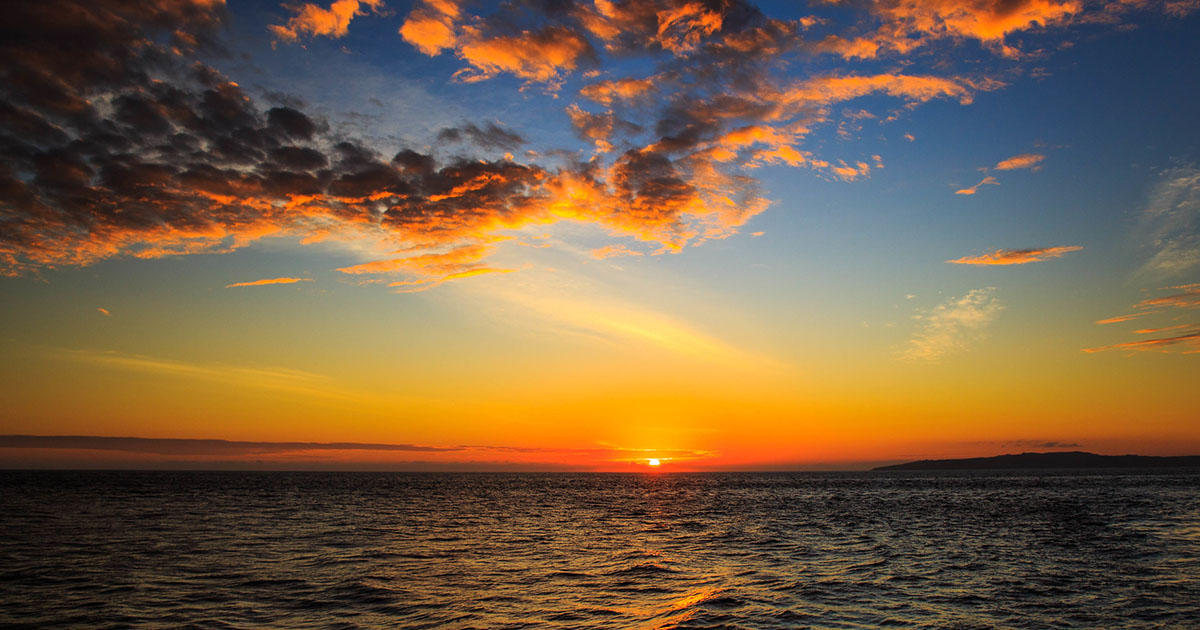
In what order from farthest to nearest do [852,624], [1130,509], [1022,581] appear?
1. [1130,509]
2. [1022,581]
3. [852,624]

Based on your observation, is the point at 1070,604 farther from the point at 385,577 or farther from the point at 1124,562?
the point at 385,577

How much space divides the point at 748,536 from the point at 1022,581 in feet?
57.1

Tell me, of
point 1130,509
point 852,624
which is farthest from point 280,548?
point 1130,509

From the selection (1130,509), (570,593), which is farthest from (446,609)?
(1130,509)

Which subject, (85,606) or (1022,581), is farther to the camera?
(1022,581)

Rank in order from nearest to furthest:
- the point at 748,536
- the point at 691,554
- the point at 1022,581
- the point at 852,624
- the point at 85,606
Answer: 1. the point at 852,624
2. the point at 85,606
3. the point at 1022,581
4. the point at 691,554
5. the point at 748,536

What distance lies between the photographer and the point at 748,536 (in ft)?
131

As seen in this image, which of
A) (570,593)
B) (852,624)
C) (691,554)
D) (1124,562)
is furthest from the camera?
(691,554)

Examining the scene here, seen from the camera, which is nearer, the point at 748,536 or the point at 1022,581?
the point at 1022,581

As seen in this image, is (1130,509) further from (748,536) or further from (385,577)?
(385,577)

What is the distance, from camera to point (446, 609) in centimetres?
1977

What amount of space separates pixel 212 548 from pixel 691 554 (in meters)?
23.9

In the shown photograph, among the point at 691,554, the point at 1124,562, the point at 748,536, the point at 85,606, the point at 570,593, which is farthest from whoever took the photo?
the point at 748,536

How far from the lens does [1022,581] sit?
79.5ft
